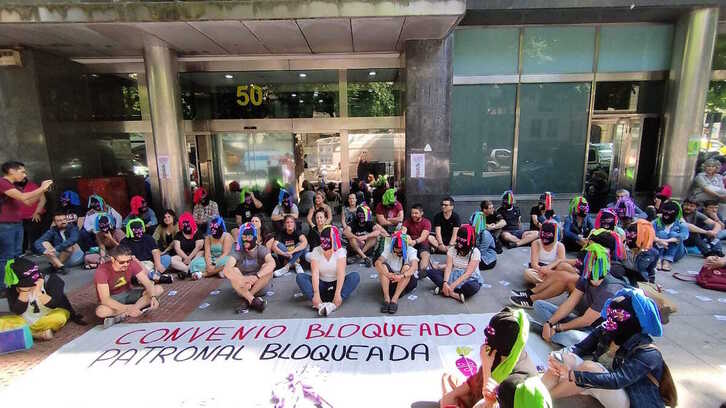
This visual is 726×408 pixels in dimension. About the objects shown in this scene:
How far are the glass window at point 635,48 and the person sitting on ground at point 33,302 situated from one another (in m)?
11.7

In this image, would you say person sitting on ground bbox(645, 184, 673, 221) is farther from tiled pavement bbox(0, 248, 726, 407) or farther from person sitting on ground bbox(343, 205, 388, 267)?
person sitting on ground bbox(343, 205, 388, 267)

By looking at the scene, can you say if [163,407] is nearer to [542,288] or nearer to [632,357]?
[632,357]

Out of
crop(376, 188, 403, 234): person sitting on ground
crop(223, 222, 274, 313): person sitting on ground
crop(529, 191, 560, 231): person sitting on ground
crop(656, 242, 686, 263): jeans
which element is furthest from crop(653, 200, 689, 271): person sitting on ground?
crop(223, 222, 274, 313): person sitting on ground

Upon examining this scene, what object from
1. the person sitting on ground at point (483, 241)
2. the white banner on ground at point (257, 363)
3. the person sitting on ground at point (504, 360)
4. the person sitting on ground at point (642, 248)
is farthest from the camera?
the person sitting on ground at point (483, 241)

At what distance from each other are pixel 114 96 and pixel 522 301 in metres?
11.0

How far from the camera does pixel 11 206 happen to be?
6.08 m

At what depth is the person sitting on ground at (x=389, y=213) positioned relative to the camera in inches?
307

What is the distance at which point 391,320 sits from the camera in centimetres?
496

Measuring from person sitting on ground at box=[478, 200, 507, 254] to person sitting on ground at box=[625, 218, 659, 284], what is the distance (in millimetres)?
2477

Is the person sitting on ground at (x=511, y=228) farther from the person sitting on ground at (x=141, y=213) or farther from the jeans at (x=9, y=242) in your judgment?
the jeans at (x=9, y=242)

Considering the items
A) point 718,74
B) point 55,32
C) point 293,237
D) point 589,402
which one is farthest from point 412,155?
point 718,74

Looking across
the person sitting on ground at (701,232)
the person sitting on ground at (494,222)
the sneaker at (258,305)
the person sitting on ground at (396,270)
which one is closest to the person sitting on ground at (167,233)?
the sneaker at (258,305)

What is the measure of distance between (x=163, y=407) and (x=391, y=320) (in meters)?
2.65

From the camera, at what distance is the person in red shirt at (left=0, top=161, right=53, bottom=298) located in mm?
5953
